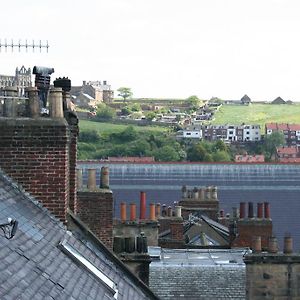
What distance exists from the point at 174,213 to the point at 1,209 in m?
28.2

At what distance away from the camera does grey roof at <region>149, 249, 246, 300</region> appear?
21.7 meters

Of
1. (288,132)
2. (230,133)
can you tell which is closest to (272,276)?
(230,133)

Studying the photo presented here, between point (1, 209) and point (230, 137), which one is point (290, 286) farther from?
point (230, 137)

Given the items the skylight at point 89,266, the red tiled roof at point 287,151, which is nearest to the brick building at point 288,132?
the red tiled roof at point 287,151

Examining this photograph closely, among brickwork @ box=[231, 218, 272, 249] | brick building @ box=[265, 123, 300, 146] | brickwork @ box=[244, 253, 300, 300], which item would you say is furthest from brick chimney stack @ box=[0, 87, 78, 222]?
brick building @ box=[265, 123, 300, 146]

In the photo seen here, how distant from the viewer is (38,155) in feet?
41.1

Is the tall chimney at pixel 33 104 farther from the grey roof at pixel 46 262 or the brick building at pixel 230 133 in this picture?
the brick building at pixel 230 133

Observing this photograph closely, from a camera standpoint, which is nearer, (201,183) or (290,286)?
Answer: (290,286)

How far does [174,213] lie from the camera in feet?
127

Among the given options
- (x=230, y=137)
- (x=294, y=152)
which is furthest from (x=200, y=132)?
(x=294, y=152)

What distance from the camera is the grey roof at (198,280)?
21.7m

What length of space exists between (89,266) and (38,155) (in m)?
1.74

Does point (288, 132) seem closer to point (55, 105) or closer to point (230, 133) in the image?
point (230, 133)

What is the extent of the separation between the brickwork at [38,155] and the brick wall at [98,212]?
2989 millimetres
